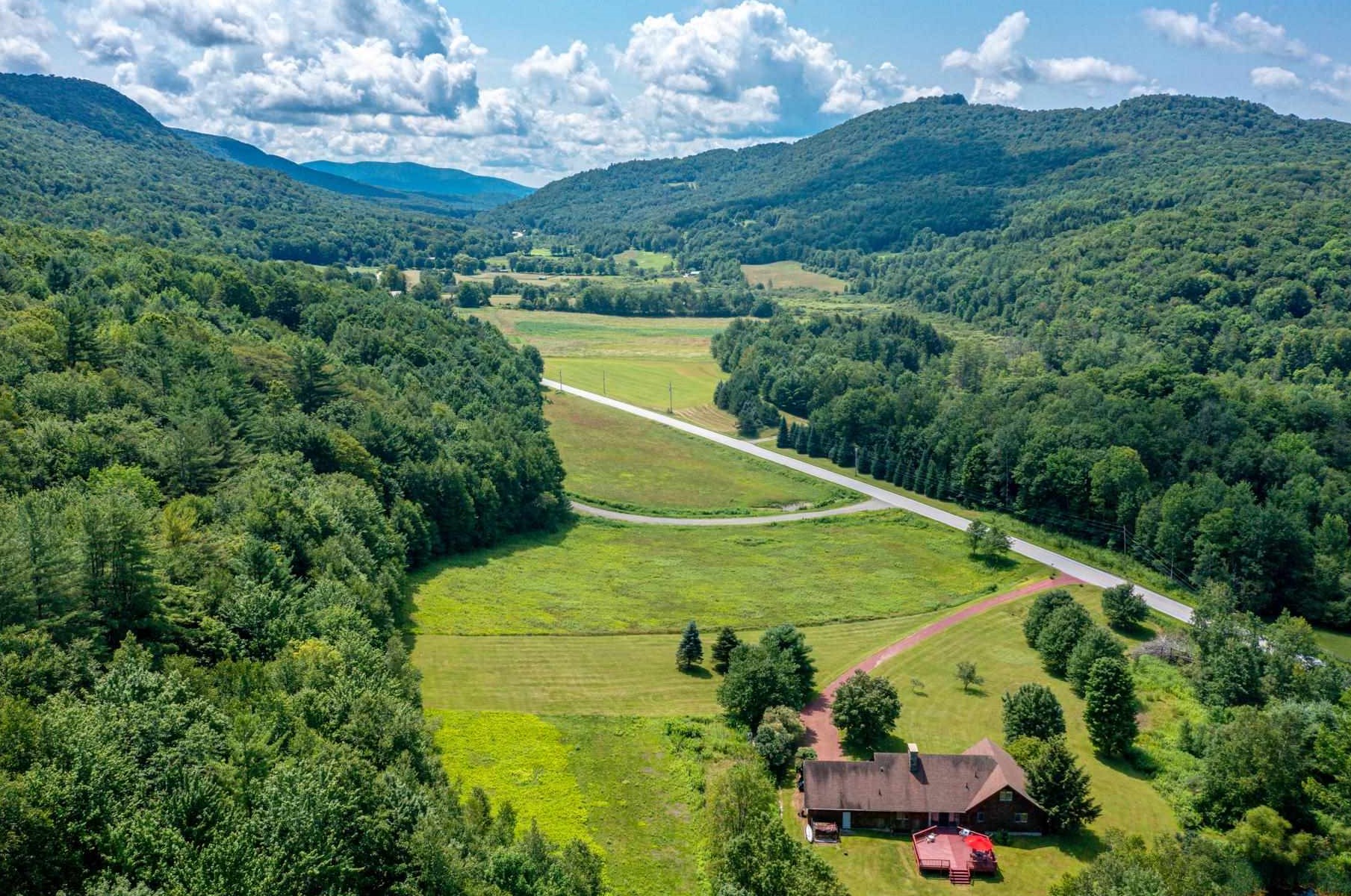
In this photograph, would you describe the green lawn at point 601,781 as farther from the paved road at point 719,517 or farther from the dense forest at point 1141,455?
the dense forest at point 1141,455

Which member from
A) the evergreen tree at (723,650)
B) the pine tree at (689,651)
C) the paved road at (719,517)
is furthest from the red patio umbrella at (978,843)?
the paved road at (719,517)

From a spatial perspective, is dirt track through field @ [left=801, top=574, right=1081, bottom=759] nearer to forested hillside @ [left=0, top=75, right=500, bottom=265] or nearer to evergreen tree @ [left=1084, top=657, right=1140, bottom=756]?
evergreen tree @ [left=1084, top=657, right=1140, bottom=756]

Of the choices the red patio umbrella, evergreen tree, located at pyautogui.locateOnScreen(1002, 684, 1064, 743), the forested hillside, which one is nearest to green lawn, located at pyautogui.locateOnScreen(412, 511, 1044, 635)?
evergreen tree, located at pyautogui.locateOnScreen(1002, 684, 1064, 743)

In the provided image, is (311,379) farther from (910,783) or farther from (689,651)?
(910,783)

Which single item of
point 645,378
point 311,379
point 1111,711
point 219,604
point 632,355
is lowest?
point 1111,711

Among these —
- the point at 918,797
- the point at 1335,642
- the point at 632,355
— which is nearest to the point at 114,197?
the point at 632,355

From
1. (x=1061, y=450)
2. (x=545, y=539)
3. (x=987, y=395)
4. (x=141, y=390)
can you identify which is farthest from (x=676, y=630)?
(x=987, y=395)
